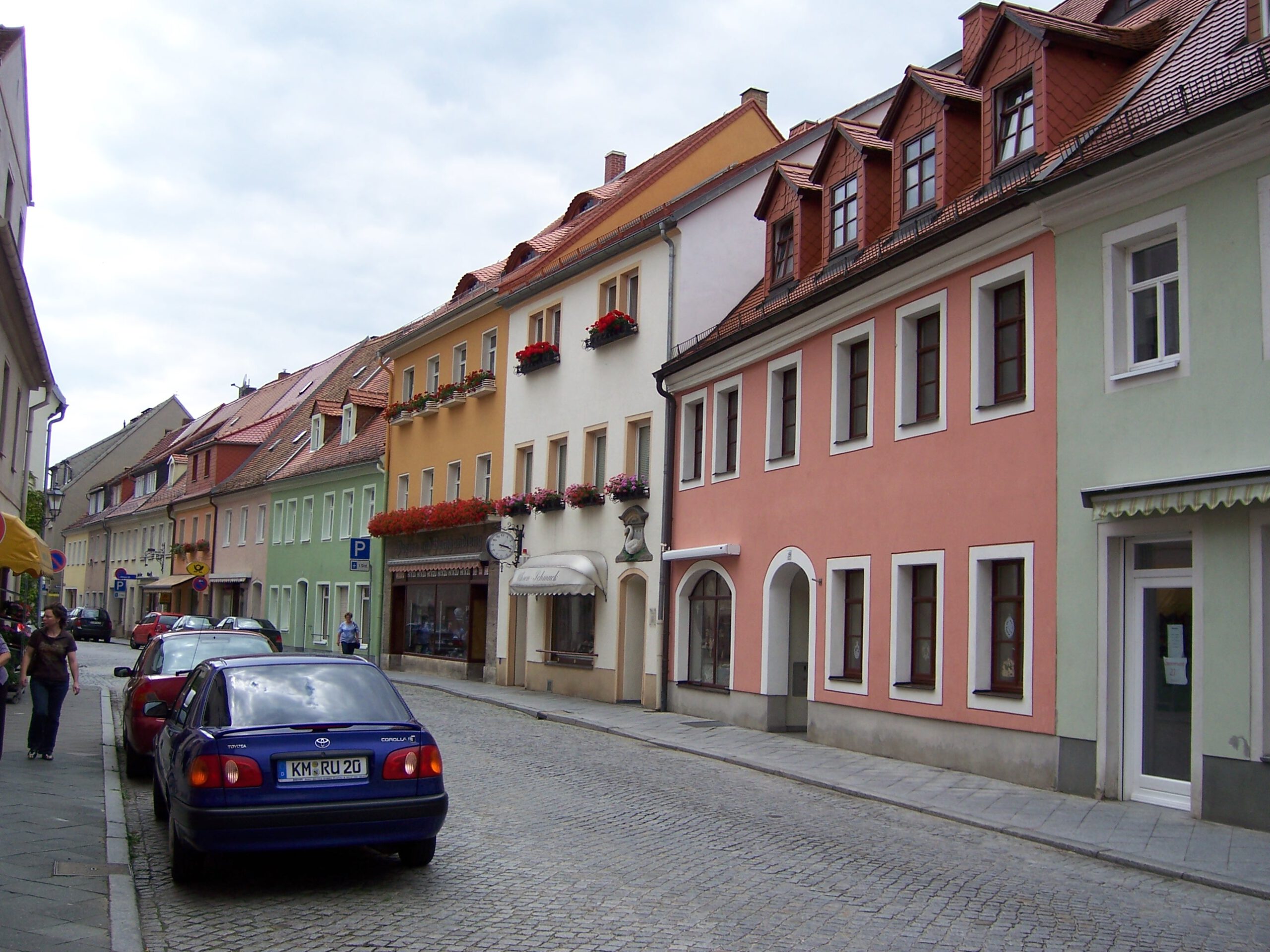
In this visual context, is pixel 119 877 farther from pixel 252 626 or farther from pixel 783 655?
pixel 252 626

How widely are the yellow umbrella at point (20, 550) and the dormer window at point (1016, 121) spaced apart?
13.9 metres

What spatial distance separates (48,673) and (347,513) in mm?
28073

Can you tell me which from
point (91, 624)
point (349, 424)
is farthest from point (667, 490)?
point (91, 624)

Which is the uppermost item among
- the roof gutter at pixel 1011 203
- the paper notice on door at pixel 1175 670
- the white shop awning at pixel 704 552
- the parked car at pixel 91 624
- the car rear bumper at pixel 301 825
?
the roof gutter at pixel 1011 203

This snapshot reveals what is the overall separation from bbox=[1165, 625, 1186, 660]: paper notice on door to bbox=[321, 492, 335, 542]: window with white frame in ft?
112

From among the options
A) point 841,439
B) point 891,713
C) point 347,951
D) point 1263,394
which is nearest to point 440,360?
point 841,439

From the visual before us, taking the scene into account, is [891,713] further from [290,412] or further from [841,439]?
[290,412]

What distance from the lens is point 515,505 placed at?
2956cm

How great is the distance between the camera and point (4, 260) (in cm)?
1797

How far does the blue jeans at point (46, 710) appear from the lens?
14.1 metres

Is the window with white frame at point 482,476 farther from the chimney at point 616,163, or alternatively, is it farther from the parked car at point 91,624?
the parked car at point 91,624

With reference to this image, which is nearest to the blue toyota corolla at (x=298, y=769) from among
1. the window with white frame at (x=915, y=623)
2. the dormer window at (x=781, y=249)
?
the window with white frame at (x=915, y=623)

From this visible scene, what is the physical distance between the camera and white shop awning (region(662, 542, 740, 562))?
2112 centimetres

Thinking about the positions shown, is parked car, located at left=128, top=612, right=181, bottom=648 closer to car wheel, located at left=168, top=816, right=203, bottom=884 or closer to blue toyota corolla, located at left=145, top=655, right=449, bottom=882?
blue toyota corolla, located at left=145, top=655, right=449, bottom=882
